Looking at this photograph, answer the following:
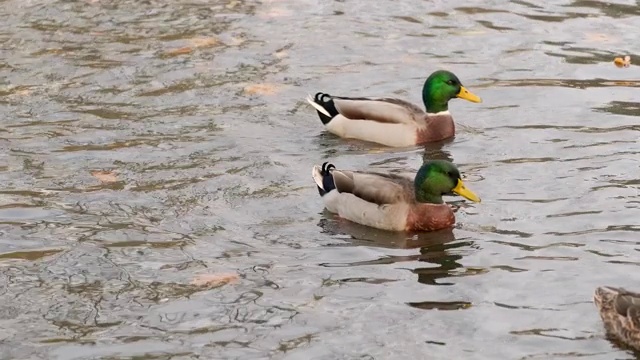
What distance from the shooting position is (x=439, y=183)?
1012 cm

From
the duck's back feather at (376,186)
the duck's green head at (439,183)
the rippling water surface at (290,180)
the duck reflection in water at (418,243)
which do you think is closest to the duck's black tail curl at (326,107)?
the rippling water surface at (290,180)

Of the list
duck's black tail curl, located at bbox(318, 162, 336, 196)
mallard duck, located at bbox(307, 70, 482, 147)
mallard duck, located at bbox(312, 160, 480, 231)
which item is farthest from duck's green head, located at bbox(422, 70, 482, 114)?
mallard duck, located at bbox(312, 160, 480, 231)

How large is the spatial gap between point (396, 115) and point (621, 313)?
523cm

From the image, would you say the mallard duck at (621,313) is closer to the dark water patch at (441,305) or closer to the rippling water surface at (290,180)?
the rippling water surface at (290,180)

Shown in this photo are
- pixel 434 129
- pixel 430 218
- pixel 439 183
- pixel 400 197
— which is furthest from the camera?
pixel 434 129

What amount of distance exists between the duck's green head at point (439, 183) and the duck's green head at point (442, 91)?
8.68 feet

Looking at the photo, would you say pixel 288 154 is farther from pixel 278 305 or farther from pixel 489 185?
pixel 278 305

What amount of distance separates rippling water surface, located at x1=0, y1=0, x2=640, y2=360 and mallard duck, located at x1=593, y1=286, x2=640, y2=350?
13 centimetres

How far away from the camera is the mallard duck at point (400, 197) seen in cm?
1004

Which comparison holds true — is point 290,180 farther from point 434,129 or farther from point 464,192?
point 434,129

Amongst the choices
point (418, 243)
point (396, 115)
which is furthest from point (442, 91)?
point (418, 243)

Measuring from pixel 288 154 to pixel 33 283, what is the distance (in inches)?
142

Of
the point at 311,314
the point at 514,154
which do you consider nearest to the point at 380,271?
the point at 311,314

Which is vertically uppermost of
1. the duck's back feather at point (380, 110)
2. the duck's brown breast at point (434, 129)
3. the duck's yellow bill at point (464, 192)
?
the duck's yellow bill at point (464, 192)
